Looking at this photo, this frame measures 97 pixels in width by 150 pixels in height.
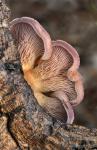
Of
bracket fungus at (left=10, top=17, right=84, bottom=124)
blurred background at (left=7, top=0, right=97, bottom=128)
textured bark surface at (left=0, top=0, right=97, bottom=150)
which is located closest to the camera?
textured bark surface at (left=0, top=0, right=97, bottom=150)

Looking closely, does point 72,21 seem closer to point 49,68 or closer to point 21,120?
point 49,68

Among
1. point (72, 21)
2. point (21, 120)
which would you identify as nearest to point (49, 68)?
point (21, 120)

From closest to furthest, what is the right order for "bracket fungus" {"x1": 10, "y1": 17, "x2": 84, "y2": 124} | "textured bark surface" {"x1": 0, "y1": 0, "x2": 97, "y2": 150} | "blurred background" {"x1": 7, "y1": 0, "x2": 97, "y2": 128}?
"textured bark surface" {"x1": 0, "y1": 0, "x2": 97, "y2": 150}
"bracket fungus" {"x1": 10, "y1": 17, "x2": 84, "y2": 124}
"blurred background" {"x1": 7, "y1": 0, "x2": 97, "y2": 128}

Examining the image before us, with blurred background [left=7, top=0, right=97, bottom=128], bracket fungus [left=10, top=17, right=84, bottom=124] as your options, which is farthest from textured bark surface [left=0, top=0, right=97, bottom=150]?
blurred background [left=7, top=0, right=97, bottom=128]

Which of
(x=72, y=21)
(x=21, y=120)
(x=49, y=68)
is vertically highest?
(x=72, y=21)

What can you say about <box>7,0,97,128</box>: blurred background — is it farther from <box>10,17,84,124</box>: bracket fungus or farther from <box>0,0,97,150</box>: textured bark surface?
<box>0,0,97,150</box>: textured bark surface

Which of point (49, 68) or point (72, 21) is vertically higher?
point (72, 21)

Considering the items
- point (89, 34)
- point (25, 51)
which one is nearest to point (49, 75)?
point (25, 51)

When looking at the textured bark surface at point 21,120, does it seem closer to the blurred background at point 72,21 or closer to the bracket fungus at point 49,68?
the bracket fungus at point 49,68
